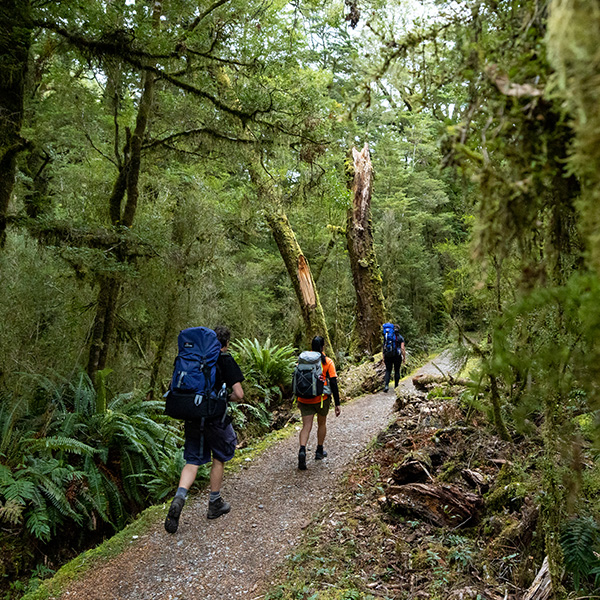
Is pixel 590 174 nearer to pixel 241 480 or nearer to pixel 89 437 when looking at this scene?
pixel 241 480

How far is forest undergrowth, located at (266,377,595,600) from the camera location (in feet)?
9.49

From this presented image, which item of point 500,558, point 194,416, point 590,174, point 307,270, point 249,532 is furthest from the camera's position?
point 307,270

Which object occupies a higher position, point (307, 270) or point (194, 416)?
point (307, 270)

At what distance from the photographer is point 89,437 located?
6.27 m

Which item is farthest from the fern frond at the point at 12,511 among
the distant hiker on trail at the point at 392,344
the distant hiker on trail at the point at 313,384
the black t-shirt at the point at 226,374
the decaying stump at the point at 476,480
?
the distant hiker on trail at the point at 392,344

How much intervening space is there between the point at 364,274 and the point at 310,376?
8.30 m

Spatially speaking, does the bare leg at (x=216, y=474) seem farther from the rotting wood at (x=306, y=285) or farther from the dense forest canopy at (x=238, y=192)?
the rotting wood at (x=306, y=285)

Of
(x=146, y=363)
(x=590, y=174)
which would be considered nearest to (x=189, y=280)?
(x=146, y=363)

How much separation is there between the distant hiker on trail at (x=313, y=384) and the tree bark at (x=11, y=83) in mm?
4480

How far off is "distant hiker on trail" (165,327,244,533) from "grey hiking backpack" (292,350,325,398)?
122 cm

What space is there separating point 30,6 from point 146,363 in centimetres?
681

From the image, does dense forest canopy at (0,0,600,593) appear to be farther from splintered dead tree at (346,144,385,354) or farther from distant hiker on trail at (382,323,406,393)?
distant hiker on trail at (382,323,406,393)

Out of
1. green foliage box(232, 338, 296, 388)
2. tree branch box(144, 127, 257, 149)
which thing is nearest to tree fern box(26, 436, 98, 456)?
green foliage box(232, 338, 296, 388)

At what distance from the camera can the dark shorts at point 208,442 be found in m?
4.44
